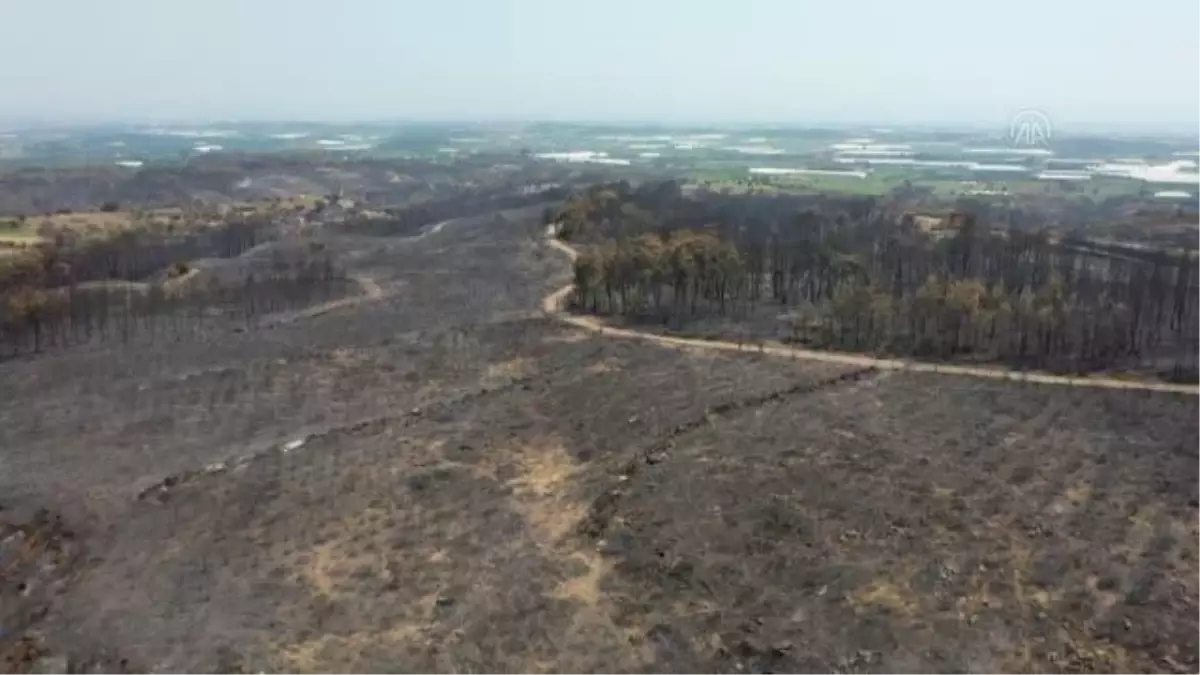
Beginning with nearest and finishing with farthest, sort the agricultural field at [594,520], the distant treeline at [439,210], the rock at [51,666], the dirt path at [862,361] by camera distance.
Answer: the rock at [51,666], the agricultural field at [594,520], the dirt path at [862,361], the distant treeline at [439,210]

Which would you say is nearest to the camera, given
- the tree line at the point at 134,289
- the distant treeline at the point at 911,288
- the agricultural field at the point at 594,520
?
the agricultural field at the point at 594,520

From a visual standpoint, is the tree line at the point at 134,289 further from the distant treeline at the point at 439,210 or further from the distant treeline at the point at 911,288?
the distant treeline at the point at 911,288

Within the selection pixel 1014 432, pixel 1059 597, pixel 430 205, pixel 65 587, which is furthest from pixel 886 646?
pixel 430 205

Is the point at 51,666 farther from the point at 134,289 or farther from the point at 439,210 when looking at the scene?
the point at 439,210

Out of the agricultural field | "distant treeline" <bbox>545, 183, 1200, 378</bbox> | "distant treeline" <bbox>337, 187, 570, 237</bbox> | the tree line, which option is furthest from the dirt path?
"distant treeline" <bbox>337, 187, 570, 237</bbox>

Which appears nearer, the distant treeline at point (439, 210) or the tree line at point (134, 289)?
the tree line at point (134, 289)

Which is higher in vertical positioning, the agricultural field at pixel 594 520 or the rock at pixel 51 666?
the agricultural field at pixel 594 520

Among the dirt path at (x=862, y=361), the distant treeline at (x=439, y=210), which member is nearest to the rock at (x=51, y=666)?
the dirt path at (x=862, y=361)

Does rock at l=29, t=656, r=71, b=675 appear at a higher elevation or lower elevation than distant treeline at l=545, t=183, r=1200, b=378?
lower

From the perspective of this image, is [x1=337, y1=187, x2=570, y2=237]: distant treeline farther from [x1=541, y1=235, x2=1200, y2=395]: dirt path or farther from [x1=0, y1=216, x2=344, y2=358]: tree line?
[x1=541, y1=235, x2=1200, y2=395]: dirt path
